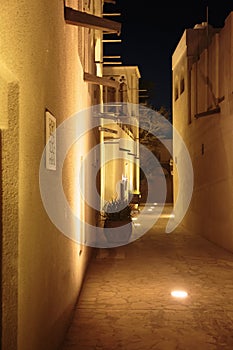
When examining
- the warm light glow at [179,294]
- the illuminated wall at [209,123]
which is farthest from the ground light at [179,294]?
the illuminated wall at [209,123]

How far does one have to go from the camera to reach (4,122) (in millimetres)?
2844

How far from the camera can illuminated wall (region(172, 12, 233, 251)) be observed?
11.5m

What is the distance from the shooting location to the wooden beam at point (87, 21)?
5.24 m

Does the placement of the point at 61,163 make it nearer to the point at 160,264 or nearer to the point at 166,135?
the point at 160,264

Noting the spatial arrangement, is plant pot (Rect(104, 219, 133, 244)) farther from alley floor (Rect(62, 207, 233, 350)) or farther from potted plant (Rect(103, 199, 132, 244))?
alley floor (Rect(62, 207, 233, 350))

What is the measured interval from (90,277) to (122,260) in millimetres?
1844

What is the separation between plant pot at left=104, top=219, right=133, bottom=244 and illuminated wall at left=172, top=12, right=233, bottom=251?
2.67 meters

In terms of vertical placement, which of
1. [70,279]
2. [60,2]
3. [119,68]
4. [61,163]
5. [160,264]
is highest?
[119,68]

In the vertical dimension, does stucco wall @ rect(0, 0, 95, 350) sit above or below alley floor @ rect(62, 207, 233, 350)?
above

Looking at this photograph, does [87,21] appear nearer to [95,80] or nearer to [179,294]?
[95,80]

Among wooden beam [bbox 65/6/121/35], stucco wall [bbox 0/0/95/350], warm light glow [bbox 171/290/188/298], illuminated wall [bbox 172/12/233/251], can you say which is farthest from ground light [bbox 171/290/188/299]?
illuminated wall [bbox 172/12/233/251]

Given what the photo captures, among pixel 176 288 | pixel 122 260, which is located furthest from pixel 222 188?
pixel 176 288

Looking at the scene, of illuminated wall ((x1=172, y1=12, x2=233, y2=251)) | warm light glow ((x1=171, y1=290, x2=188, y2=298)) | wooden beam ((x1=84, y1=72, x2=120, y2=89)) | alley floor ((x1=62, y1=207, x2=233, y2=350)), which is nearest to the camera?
alley floor ((x1=62, y1=207, x2=233, y2=350))

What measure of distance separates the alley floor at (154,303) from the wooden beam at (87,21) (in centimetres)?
377
